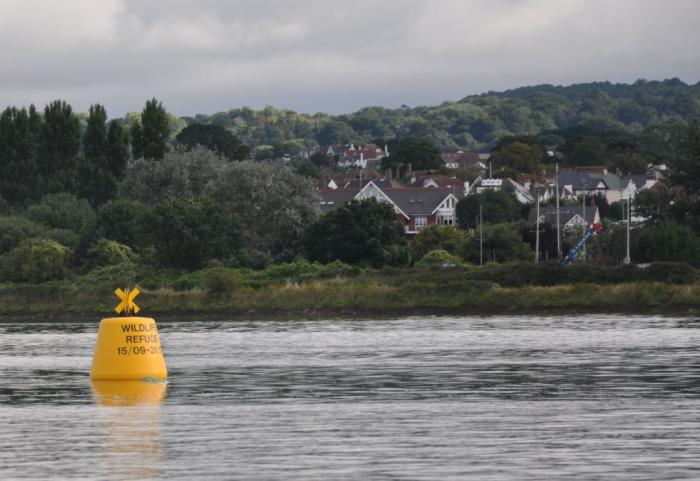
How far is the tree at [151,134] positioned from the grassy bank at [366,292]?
36.1 m

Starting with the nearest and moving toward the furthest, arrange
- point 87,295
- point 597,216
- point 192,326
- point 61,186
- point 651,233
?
point 192,326 → point 87,295 → point 651,233 → point 61,186 → point 597,216

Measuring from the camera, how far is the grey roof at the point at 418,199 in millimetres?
195500

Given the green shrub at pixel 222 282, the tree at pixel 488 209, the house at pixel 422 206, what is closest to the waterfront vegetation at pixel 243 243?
the green shrub at pixel 222 282

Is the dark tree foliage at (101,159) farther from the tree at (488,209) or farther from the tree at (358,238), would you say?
the tree at (488,209)

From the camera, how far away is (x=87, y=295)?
96.8 m

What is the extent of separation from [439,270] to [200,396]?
67.1m

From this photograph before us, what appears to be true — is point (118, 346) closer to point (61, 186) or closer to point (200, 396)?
point (200, 396)

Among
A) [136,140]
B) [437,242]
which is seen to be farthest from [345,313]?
[136,140]

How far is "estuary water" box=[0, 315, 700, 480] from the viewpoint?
776 inches

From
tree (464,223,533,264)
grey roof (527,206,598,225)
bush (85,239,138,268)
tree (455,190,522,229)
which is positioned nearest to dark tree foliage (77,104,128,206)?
bush (85,239,138,268)

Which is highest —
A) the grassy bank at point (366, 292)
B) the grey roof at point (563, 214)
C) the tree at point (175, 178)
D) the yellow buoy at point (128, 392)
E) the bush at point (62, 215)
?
the tree at point (175, 178)

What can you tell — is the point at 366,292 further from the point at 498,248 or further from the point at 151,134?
the point at 151,134

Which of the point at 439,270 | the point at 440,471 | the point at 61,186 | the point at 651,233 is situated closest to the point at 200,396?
the point at 440,471

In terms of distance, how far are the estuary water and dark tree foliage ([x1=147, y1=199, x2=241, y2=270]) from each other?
52.5m
